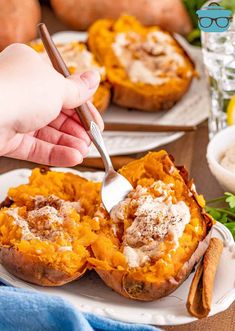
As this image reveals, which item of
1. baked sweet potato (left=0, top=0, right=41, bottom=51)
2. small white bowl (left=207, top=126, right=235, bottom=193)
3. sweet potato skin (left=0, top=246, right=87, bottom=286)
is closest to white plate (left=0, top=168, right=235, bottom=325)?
sweet potato skin (left=0, top=246, right=87, bottom=286)

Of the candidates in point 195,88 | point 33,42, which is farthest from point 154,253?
point 33,42

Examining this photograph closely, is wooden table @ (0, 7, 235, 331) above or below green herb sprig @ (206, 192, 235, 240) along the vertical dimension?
below

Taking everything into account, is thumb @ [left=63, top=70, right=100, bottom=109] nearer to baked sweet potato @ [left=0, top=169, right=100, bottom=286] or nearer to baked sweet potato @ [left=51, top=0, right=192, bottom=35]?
baked sweet potato @ [left=0, top=169, right=100, bottom=286]

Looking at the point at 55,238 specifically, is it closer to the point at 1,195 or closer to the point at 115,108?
the point at 1,195

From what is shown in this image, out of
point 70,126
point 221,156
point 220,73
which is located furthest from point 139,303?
point 220,73

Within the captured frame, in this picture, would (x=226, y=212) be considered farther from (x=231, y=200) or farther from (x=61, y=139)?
(x=61, y=139)

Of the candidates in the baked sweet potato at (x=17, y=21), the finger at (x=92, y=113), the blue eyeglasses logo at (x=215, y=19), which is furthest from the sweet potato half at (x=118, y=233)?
the baked sweet potato at (x=17, y=21)
